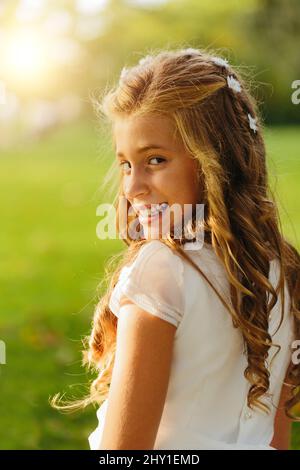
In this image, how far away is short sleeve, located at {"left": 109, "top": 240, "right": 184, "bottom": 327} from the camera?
52.0 inches

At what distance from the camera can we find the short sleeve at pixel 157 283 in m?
1.32

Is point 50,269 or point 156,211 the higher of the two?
point 156,211

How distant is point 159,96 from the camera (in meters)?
1.46

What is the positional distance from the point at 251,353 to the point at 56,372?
2.68 metres

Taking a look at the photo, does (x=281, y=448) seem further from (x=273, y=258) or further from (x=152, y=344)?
(x=152, y=344)

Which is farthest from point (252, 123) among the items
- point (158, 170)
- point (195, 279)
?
point (195, 279)

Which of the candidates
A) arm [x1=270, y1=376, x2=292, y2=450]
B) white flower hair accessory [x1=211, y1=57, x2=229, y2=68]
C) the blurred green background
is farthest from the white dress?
the blurred green background

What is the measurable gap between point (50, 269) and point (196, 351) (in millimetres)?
5218

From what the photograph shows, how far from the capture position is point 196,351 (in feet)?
4.50

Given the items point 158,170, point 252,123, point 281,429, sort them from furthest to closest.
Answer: point 281,429, point 252,123, point 158,170

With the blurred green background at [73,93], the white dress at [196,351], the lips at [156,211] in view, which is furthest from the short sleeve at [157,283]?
the blurred green background at [73,93]

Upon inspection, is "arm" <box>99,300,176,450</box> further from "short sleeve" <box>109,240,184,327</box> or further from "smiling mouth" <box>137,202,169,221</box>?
"smiling mouth" <box>137,202,169,221</box>

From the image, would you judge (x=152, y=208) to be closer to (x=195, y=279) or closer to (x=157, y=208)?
(x=157, y=208)
